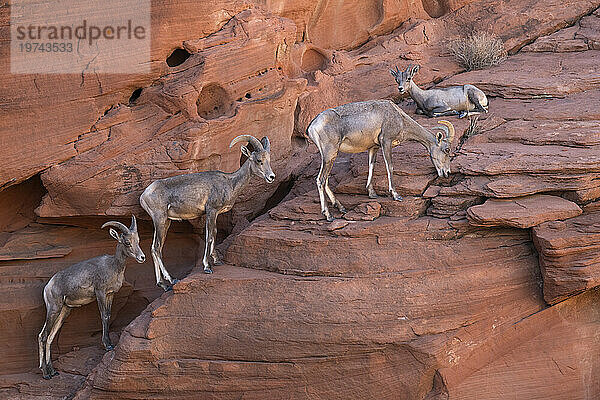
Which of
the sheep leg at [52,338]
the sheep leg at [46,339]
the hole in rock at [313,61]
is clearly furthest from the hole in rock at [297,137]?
the sheep leg at [46,339]

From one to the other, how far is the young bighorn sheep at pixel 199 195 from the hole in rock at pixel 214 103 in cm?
149

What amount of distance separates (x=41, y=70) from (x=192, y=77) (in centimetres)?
212

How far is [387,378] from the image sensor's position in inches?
369

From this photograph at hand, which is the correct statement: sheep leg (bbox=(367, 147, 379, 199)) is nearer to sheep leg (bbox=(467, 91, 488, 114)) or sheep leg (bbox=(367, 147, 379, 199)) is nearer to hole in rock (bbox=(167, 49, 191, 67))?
sheep leg (bbox=(467, 91, 488, 114))

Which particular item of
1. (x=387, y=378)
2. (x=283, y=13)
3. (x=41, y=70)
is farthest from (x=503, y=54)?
(x=41, y=70)

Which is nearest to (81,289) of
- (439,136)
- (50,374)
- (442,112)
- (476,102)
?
(50,374)

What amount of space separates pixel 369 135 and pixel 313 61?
4078 millimetres

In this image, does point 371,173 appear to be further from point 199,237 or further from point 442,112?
point 199,237

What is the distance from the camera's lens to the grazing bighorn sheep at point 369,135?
1007 cm

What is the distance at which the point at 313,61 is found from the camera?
45.4 feet

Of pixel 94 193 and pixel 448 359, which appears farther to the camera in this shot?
pixel 94 193

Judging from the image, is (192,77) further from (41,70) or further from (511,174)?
(511,174)

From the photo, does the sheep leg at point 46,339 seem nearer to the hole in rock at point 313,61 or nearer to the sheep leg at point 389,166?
the sheep leg at point 389,166

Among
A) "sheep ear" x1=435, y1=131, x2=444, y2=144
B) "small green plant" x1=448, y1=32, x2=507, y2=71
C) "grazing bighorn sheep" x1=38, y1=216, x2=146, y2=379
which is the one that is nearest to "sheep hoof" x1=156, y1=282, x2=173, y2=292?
"grazing bighorn sheep" x1=38, y1=216, x2=146, y2=379
